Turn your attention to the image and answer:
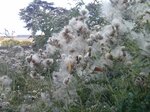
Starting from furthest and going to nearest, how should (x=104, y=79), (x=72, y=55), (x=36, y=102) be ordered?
(x=36, y=102) < (x=72, y=55) < (x=104, y=79)

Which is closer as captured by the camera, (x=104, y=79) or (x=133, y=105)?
(x=133, y=105)

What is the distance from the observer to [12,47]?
21.2 feet

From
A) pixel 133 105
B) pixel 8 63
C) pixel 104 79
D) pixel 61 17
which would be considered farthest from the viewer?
pixel 61 17

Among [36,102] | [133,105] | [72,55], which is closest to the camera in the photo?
[133,105]

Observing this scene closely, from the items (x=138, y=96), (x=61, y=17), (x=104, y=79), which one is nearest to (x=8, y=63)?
(x=61, y=17)

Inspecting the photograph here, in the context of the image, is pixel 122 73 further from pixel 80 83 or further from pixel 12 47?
pixel 12 47

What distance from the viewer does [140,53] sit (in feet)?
9.98

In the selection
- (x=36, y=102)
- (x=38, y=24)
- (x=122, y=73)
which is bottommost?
(x=36, y=102)

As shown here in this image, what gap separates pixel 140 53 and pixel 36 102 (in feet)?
4.18

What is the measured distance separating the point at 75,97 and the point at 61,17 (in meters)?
3.53

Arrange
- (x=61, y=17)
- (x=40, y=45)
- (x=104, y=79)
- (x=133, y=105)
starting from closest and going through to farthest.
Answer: (x=133, y=105), (x=104, y=79), (x=40, y=45), (x=61, y=17)

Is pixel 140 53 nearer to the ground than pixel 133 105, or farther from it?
farther from it

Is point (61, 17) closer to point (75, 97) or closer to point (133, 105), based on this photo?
point (75, 97)

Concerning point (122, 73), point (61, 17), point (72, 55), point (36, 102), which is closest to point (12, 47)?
point (61, 17)
